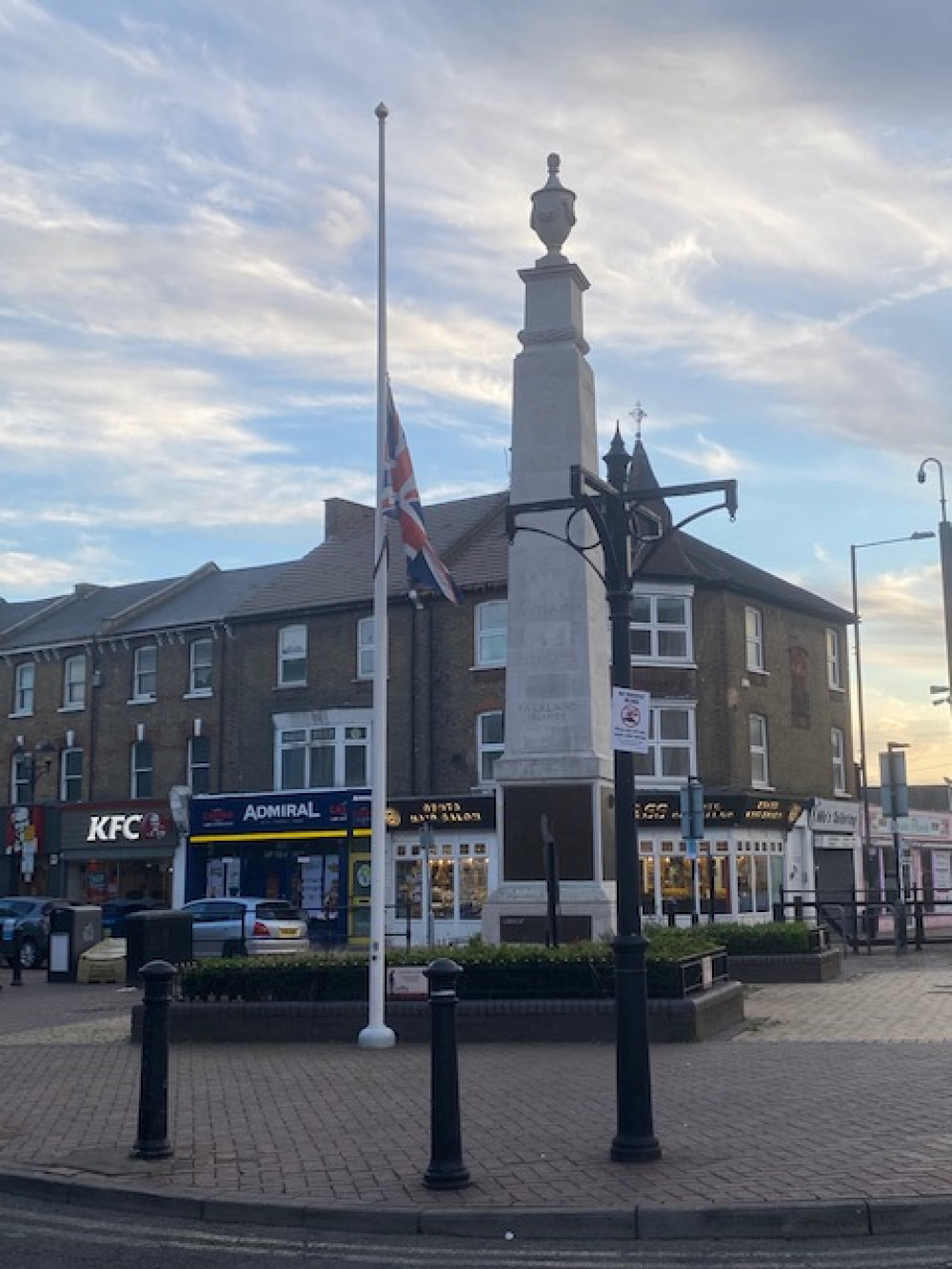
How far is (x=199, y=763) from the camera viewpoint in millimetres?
42125

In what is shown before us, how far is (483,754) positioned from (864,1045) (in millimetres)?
23531

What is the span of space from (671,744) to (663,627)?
297cm

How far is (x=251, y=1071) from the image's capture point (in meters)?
13.0

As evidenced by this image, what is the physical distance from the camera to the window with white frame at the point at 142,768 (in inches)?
1700

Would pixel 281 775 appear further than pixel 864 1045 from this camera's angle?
Yes

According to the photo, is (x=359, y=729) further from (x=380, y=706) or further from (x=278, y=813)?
(x=380, y=706)

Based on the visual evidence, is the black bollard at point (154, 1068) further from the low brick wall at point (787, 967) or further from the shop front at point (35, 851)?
the shop front at point (35, 851)

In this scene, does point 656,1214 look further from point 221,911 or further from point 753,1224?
point 221,911

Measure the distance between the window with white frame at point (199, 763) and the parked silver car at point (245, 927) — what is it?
12.5 metres

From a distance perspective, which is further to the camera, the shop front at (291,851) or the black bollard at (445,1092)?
the shop front at (291,851)

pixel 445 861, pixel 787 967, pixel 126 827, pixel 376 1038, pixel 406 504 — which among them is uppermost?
pixel 406 504

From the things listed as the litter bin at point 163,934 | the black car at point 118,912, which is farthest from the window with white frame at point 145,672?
the litter bin at point 163,934

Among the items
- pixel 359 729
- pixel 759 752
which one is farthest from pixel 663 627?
pixel 359 729

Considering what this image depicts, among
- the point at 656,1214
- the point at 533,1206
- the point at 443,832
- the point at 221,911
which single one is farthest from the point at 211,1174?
the point at 443,832
